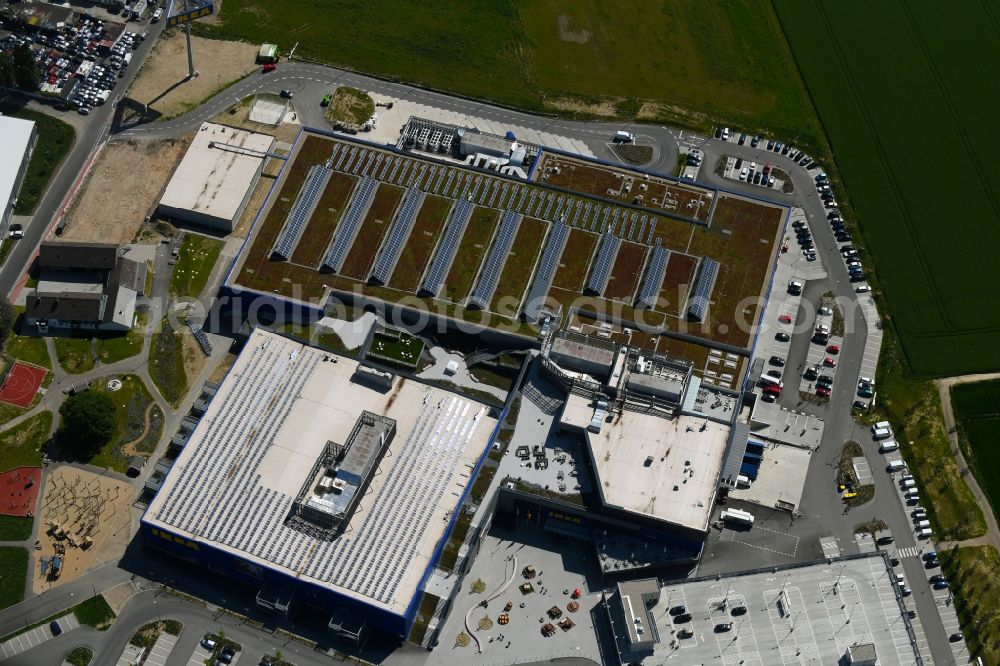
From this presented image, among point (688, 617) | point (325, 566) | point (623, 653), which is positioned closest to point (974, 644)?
point (688, 617)

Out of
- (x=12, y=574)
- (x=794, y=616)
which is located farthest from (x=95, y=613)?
(x=794, y=616)

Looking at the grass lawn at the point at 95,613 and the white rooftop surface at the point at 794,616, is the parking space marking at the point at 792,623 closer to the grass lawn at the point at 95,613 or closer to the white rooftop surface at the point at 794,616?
the white rooftop surface at the point at 794,616

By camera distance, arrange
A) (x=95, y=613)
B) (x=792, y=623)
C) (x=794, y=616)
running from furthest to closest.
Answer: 1. (x=95, y=613)
2. (x=794, y=616)
3. (x=792, y=623)

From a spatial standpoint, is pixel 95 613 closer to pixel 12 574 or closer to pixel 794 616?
pixel 12 574

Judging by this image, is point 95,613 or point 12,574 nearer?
point 95,613

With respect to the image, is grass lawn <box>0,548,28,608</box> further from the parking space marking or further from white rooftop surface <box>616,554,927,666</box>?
the parking space marking

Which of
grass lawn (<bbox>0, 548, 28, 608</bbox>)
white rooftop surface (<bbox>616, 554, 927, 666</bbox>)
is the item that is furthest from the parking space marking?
grass lawn (<bbox>0, 548, 28, 608</bbox>)

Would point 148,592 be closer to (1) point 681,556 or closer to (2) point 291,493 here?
(2) point 291,493
